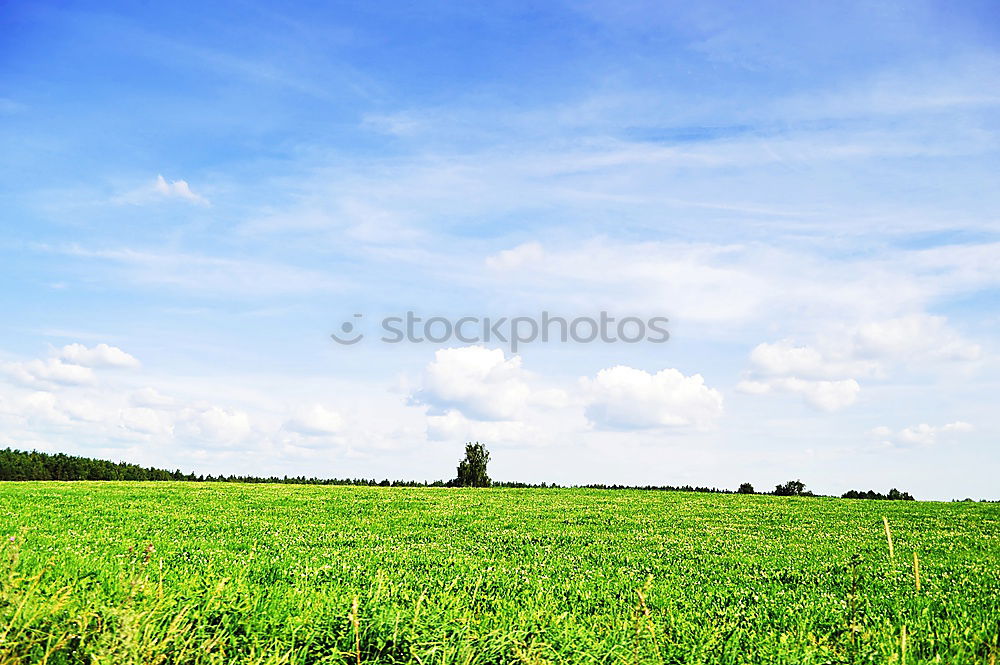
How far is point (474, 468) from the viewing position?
48406 mm

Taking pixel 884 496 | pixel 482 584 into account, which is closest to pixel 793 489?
pixel 884 496

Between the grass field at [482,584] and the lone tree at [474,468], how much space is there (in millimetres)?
20970

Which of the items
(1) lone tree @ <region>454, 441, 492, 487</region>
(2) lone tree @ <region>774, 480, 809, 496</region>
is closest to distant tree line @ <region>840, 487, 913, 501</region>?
(2) lone tree @ <region>774, 480, 809, 496</region>

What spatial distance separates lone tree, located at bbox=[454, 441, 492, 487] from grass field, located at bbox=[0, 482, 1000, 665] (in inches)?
826

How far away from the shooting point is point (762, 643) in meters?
6.21

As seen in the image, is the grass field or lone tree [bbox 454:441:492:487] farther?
lone tree [bbox 454:441:492:487]

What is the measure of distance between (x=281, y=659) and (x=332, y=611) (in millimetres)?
847

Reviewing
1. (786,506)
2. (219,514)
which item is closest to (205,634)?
(219,514)

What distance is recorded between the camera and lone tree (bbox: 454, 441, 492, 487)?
46.1 meters

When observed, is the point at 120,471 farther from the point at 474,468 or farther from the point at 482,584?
the point at 482,584

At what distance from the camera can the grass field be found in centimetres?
528

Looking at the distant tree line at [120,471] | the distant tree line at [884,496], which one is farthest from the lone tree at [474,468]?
the distant tree line at [884,496]

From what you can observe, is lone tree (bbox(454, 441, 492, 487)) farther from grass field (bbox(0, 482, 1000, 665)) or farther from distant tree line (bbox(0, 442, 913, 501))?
grass field (bbox(0, 482, 1000, 665))

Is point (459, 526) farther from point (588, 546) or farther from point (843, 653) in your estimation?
point (843, 653)
